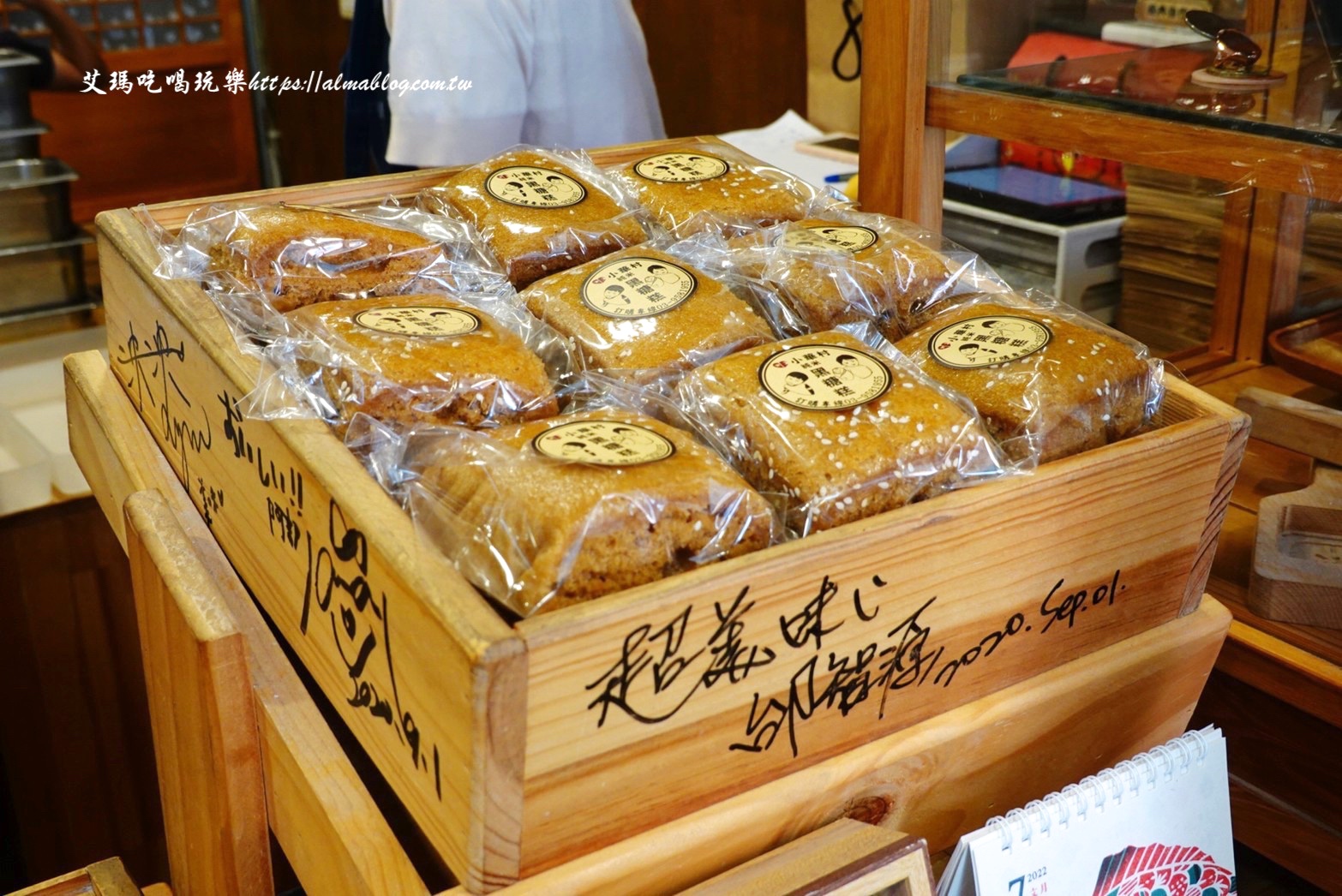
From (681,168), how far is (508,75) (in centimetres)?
117

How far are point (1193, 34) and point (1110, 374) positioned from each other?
0.51 meters

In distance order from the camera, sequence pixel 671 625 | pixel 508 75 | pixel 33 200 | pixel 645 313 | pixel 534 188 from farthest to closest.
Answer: pixel 508 75
pixel 33 200
pixel 534 188
pixel 645 313
pixel 671 625

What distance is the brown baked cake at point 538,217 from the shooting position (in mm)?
1191

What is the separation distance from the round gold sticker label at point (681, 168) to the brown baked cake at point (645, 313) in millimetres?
248

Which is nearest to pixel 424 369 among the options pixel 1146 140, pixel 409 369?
pixel 409 369

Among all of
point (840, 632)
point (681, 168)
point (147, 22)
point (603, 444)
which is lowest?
point (840, 632)

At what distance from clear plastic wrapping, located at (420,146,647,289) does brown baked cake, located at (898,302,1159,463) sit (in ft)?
1.18

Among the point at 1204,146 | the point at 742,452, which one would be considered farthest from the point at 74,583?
the point at 1204,146

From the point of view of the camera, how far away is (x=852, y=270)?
110cm

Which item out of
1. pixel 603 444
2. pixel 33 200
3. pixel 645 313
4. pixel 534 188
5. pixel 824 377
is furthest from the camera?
pixel 33 200

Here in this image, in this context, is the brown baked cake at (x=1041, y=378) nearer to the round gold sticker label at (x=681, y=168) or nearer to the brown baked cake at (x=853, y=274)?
the brown baked cake at (x=853, y=274)

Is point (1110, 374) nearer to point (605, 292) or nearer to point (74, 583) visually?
point (605, 292)

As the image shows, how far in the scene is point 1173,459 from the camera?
888mm

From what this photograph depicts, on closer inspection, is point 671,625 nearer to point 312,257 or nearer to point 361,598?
point 361,598
